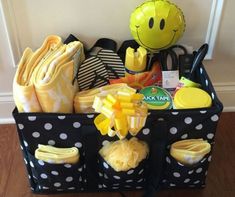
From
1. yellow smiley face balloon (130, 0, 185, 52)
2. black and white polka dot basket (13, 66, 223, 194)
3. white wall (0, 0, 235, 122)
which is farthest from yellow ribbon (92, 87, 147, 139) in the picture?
white wall (0, 0, 235, 122)

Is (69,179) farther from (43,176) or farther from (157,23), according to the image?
(157,23)

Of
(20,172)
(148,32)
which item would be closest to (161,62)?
(148,32)

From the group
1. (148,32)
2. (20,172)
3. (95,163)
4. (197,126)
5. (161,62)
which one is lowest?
(20,172)

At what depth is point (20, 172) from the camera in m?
1.19

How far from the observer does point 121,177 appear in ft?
3.24

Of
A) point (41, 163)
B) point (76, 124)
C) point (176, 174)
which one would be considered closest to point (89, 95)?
point (76, 124)

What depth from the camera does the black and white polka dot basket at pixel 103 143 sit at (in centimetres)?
92

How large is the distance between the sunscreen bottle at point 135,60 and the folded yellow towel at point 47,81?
184mm

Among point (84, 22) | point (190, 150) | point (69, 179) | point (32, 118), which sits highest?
point (84, 22)

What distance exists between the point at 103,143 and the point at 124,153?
7cm

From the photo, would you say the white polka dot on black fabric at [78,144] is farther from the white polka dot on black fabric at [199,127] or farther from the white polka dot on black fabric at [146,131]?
the white polka dot on black fabric at [199,127]

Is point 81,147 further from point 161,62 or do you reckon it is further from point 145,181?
point 161,62

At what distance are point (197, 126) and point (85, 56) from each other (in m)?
0.48

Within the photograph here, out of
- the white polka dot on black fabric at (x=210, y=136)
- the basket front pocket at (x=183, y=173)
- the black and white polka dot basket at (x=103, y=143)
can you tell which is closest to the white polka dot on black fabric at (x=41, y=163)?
the black and white polka dot basket at (x=103, y=143)
